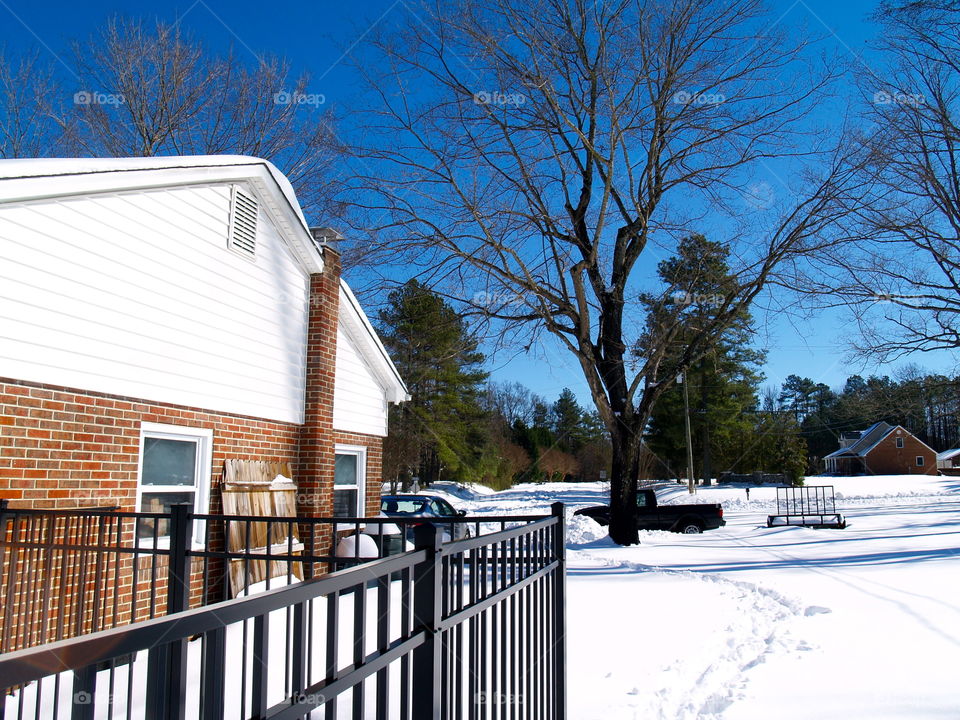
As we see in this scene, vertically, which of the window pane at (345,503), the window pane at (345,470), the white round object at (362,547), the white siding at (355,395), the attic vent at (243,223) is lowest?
the white round object at (362,547)

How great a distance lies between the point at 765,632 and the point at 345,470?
6.95 meters

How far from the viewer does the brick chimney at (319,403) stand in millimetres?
10023

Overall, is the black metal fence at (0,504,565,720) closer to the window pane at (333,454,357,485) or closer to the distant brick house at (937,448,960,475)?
the window pane at (333,454,357,485)

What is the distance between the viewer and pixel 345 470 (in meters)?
12.0

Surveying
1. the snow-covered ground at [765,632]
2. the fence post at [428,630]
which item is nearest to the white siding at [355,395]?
the snow-covered ground at [765,632]

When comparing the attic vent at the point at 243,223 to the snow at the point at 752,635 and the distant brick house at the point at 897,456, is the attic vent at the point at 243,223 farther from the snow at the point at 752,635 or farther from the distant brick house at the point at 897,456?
the distant brick house at the point at 897,456

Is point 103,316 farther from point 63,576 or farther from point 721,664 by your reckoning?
point 721,664

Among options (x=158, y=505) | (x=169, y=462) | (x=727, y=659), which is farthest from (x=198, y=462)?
(x=727, y=659)

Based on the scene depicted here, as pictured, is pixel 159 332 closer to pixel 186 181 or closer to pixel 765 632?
pixel 186 181

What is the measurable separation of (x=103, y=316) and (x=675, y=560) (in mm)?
10007

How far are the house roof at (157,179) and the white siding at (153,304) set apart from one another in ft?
0.56

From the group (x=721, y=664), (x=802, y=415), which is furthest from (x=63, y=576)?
(x=802, y=415)

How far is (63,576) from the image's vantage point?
508 cm

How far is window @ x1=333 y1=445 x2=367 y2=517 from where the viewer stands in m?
11.7
